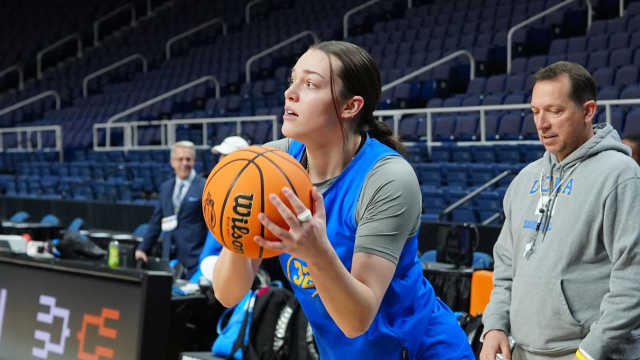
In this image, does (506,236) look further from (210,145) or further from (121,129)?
(121,129)

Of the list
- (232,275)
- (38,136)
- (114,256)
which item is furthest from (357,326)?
(38,136)

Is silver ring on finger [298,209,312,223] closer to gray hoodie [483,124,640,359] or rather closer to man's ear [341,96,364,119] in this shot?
man's ear [341,96,364,119]

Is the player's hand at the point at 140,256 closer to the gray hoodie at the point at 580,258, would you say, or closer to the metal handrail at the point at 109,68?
the gray hoodie at the point at 580,258

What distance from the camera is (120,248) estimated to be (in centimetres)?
626

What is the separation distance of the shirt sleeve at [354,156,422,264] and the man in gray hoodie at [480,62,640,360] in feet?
2.71

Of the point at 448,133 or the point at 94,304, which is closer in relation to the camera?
the point at 94,304

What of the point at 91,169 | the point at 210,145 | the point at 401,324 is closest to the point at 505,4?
the point at 210,145

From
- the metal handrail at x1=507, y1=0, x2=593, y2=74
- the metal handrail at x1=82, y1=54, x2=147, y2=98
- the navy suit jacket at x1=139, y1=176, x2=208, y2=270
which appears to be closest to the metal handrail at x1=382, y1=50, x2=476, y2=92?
the metal handrail at x1=507, y1=0, x2=593, y2=74

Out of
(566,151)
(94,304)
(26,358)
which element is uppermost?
(566,151)

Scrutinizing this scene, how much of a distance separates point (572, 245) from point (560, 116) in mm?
455

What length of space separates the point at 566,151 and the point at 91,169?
1327cm

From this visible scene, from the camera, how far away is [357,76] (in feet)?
6.75

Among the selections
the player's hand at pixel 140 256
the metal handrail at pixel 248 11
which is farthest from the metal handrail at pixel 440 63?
the metal handrail at pixel 248 11

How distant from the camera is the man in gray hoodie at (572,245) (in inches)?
99.0
